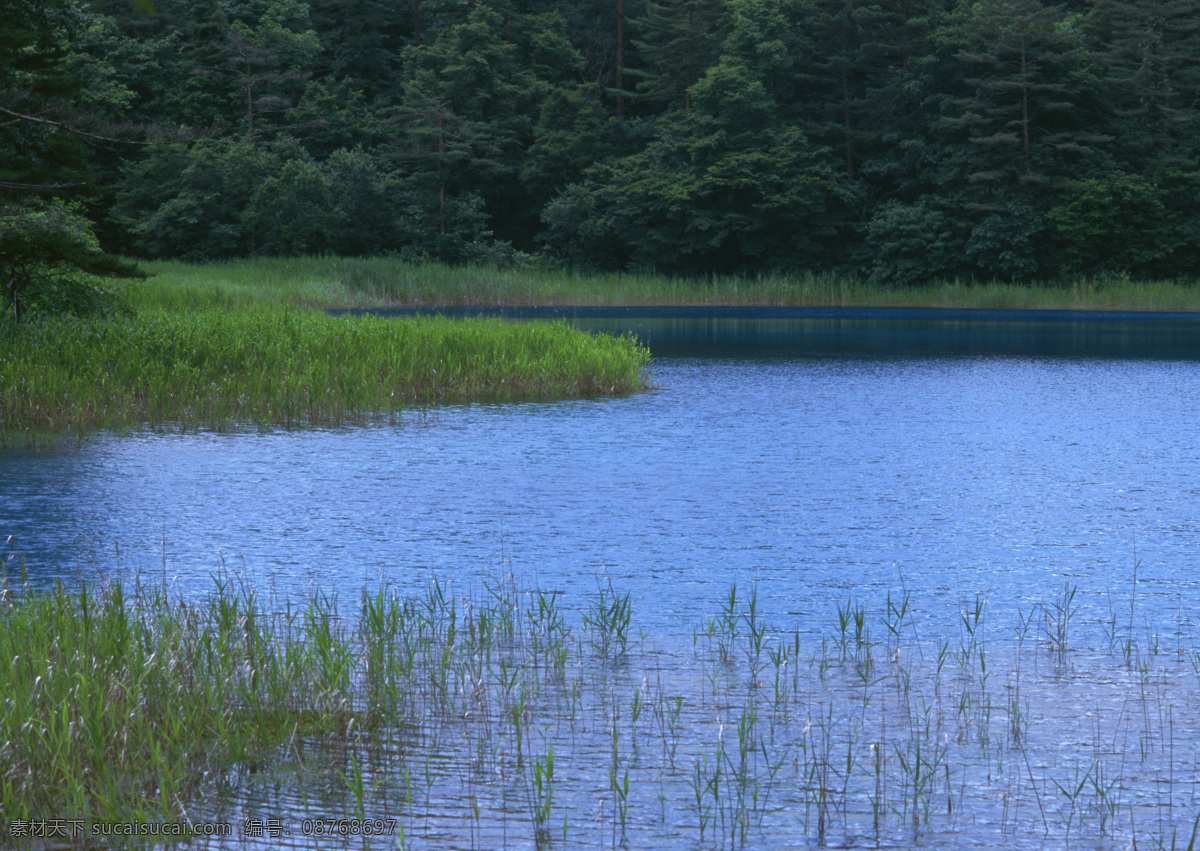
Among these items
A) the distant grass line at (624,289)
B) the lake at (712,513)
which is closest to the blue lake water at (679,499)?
the lake at (712,513)

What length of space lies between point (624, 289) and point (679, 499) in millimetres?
37637

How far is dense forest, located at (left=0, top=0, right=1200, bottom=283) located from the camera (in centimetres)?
4725

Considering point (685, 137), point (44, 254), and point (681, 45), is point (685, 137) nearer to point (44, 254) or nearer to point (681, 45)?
point (681, 45)

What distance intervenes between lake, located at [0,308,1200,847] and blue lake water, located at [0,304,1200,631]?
4cm

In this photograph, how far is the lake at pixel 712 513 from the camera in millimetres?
7363

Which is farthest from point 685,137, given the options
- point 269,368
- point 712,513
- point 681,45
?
point 712,513

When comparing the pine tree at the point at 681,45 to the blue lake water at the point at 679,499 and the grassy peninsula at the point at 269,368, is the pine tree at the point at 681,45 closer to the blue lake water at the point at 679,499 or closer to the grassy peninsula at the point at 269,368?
the grassy peninsula at the point at 269,368

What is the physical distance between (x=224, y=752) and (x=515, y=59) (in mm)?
56456

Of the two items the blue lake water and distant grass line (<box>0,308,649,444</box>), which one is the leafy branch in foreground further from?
the blue lake water

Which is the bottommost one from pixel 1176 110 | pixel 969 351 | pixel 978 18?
pixel 969 351

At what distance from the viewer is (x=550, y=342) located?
1986 centimetres

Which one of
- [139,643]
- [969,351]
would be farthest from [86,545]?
[969,351]

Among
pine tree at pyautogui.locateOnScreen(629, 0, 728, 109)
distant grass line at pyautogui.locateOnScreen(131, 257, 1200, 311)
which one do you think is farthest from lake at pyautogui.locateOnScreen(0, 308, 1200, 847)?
Result: pine tree at pyautogui.locateOnScreen(629, 0, 728, 109)

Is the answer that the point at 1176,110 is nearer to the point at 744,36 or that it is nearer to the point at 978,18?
the point at 978,18
